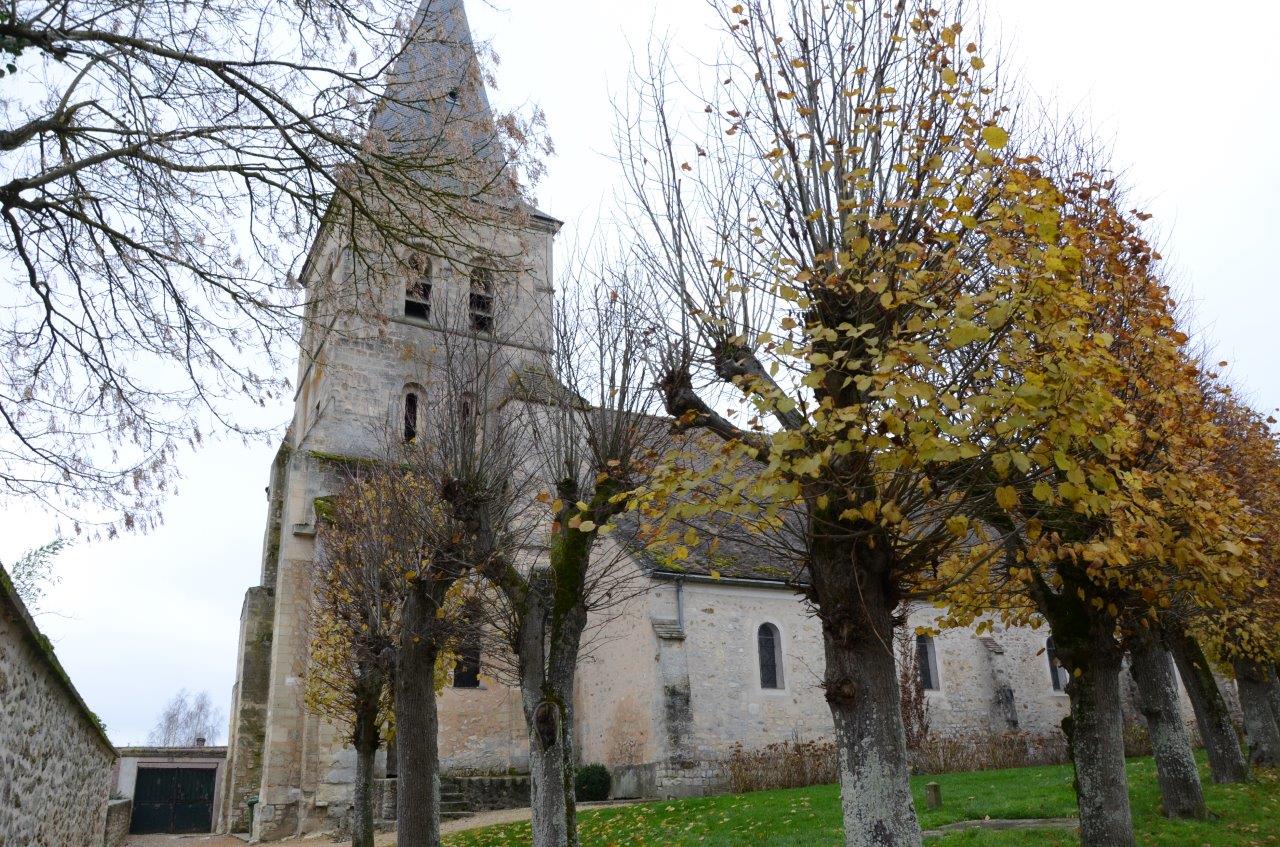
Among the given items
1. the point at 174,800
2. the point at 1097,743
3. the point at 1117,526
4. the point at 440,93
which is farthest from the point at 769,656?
the point at 174,800

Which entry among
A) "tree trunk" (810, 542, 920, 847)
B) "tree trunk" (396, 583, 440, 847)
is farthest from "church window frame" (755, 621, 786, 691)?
"tree trunk" (810, 542, 920, 847)

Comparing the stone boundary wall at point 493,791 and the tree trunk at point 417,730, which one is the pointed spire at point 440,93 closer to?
the tree trunk at point 417,730

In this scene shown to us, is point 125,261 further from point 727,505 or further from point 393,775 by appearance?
point 393,775

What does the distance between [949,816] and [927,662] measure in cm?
1133

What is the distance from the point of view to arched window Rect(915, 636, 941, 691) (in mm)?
23078

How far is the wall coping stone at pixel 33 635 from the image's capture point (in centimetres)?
591

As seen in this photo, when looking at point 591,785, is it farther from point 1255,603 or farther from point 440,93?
point 440,93

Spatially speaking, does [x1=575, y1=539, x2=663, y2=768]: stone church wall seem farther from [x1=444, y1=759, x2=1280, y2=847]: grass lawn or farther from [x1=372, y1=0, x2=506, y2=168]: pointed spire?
[x1=372, y1=0, x2=506, y2=168]: pointed spire

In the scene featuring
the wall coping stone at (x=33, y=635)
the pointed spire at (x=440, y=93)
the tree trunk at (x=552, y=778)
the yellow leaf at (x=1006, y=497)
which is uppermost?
the pointed spire at (x=440, y=93)

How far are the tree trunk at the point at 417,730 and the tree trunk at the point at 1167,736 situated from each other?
869 centimetres

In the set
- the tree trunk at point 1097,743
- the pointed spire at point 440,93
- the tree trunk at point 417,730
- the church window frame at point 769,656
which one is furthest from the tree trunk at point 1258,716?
the pointed spire at point 440,93

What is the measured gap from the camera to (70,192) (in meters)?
6.48

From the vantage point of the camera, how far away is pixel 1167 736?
1125 cm

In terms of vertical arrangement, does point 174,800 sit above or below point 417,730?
below
